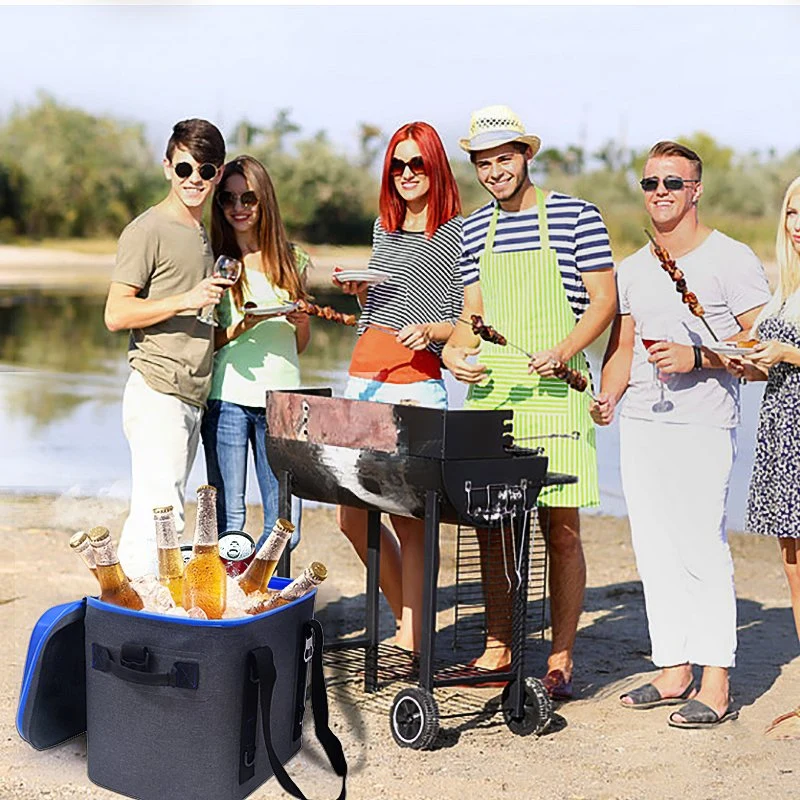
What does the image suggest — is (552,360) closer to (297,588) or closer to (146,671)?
(297,588)

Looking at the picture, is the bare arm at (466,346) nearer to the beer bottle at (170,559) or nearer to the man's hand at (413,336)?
the man's hand at (413,336)

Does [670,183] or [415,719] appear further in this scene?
[670,183]

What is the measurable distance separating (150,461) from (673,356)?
1.64 meters

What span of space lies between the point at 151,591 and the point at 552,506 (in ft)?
4.48

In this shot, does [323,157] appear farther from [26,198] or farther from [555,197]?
[555,197]

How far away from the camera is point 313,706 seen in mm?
3576

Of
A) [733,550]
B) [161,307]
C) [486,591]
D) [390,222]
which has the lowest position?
[733,550]

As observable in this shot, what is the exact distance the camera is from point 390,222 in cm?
432

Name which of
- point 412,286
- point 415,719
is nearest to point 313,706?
point 415,719

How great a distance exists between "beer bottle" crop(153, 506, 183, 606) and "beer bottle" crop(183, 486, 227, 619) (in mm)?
28

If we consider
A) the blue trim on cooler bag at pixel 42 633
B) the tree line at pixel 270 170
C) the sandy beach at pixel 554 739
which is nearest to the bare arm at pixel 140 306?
the blue trim on cooler bag at pixel 42 633

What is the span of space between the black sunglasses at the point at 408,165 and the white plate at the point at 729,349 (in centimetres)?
108

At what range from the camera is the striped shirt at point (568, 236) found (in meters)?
4.04

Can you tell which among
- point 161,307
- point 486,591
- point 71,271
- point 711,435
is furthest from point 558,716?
point 71,271
